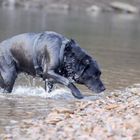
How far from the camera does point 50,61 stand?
39.4 feet

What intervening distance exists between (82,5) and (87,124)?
64.1 metres

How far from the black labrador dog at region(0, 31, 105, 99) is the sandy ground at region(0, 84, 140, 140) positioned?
3.17 feet

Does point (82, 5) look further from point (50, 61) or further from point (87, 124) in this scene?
point (87, 124)

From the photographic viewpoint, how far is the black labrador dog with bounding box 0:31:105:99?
12.1 metres

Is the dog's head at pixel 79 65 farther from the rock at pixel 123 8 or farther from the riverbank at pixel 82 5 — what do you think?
the rock at pixel 123 8

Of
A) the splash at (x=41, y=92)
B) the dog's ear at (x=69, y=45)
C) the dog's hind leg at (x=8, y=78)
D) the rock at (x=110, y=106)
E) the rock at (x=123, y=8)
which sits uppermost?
the dog's ear at (x=69, y=45)

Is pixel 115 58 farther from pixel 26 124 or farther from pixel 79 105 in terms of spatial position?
pixel 26 124

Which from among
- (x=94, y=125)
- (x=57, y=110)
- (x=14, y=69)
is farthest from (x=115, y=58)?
(x=94, y=125)

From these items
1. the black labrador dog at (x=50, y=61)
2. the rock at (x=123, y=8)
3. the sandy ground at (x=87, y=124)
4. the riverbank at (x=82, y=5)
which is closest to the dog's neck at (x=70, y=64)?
the black labrador dog at (x=50, y=61)

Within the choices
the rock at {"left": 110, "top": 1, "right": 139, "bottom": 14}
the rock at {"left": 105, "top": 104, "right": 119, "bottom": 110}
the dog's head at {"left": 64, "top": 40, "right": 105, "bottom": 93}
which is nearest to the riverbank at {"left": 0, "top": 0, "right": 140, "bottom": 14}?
the rock at {"left": 110, "top": 1, "right": 139, "bottom": 14}

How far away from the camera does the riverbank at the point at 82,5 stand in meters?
68.0

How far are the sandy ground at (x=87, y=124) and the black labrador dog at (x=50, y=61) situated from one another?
966 millimetres

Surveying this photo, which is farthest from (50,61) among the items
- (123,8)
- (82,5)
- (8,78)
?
(82,5)

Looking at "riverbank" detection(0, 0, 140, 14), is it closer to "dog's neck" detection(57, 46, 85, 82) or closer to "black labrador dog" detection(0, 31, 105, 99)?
"black labrador dog" detection(0, 31, 105, 99)
